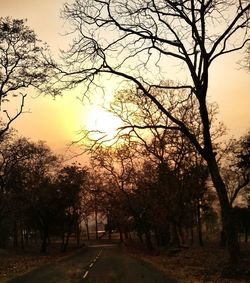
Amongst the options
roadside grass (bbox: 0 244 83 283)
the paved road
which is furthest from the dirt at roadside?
the paved road

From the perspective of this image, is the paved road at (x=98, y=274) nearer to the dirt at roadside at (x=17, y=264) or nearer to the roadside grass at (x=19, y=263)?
the roadside grass at (x=19, y=263)

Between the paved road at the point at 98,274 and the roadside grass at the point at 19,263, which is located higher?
the paved road at the point at 98,274

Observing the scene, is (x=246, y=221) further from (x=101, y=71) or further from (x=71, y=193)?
(x=101, y=71)

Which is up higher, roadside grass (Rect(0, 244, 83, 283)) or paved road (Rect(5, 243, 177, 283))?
paved road (Rect(5, 243, 177, 283))

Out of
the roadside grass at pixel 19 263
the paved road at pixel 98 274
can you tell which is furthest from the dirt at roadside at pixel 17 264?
the paved road at pixel 98 274

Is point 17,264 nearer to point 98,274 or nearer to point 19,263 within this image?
point 19,263

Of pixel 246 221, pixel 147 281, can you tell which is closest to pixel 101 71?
pixel 147 281

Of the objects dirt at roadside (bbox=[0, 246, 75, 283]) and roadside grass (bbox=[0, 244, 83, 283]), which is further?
dirt at roadside (bbox=[0, 246, 75, 283])

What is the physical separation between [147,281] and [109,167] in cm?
3267

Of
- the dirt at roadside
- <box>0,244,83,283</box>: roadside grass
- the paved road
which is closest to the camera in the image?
the paved road

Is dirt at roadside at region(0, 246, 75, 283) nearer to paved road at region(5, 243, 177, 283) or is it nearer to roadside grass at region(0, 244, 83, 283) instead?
roadside grass at region(0, 244, 83, 283)

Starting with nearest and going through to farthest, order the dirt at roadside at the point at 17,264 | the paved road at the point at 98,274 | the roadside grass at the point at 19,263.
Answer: the paved road at the point at 98,274
the roadside grass at the point at 19,263
the dirt at roadside at the point at 17,264

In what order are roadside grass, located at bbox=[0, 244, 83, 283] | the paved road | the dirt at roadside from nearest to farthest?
the paved road < roadside grass, located at bbox=[0, 244, 83, 283] < the dirt at roadside

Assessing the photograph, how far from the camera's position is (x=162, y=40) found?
20.5 m
